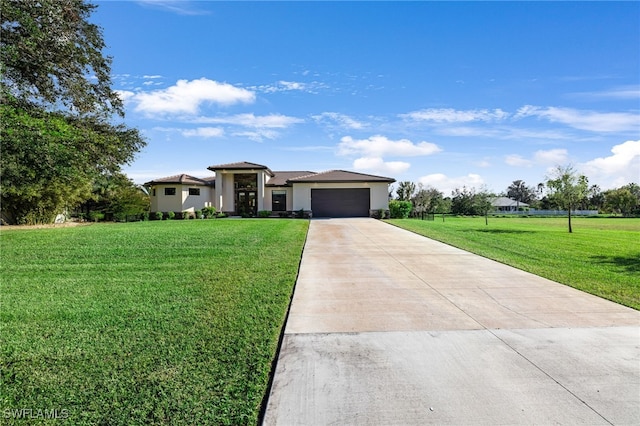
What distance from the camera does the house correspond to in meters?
27.0

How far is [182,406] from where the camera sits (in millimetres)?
2473

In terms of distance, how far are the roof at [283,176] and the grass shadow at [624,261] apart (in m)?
23.2

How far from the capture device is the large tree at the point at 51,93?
1024 cm

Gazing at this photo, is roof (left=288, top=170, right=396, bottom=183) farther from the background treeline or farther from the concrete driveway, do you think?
the concrete driveway

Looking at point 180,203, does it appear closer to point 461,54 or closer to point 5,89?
point 5,89

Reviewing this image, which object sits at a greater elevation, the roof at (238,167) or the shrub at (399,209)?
the roof at (238,167)

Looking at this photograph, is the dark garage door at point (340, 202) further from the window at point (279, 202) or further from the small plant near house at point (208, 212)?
the small plant near house at point (208, 212)

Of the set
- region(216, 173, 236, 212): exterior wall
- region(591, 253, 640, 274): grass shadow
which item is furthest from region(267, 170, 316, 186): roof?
region(591, 253, 640, 274): grass shadow

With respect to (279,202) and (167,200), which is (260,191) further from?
(167,200)

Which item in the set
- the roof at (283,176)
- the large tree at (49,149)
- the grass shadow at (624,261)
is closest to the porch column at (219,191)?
the roof at (283,176)

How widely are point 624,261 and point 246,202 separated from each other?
2600cm

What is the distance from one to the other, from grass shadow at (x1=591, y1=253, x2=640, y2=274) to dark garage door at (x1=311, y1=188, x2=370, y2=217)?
18.7m

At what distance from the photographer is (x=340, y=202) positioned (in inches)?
1075

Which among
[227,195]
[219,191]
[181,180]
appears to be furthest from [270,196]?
[181,180]
